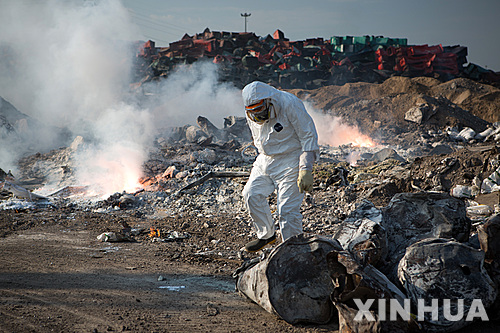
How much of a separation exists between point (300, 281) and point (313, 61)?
68.6ft

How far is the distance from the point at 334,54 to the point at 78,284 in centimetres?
2227

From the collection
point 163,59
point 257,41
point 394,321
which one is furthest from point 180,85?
point 394,321

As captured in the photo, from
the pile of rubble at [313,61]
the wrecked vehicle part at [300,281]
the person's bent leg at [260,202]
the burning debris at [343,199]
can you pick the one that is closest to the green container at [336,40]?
the pile of rubble at [313,61]

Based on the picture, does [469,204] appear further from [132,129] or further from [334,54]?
[334,54]

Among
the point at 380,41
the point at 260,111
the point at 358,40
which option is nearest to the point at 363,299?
the point at 260,111

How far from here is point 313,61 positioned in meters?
22.0

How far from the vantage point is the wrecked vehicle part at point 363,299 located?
2.09 meters

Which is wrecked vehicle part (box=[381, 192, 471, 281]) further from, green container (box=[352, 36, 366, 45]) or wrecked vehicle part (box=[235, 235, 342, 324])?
green container (box=[352, 36, 366, 45])

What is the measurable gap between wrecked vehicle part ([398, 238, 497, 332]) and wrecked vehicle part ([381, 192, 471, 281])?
0.44 meters

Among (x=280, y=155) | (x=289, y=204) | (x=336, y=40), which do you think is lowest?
(x=289, y=204)

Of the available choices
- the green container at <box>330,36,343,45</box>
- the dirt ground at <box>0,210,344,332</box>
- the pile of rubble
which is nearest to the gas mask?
the dirt ground at <box>0,210,344,332</box>

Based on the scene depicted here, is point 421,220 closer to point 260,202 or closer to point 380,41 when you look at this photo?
point 260,202

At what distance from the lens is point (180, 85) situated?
19.0 meters

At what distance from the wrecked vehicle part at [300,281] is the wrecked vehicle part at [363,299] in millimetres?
168
